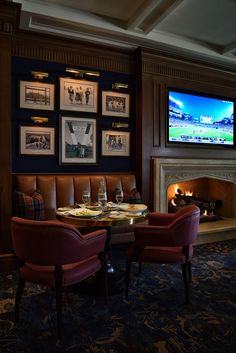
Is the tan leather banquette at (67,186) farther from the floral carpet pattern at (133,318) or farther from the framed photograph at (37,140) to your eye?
the floral carpet pattern at (133,318)

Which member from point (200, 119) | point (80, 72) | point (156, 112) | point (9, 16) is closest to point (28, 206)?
point (80, 72)

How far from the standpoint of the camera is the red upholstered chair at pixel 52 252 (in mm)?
1884

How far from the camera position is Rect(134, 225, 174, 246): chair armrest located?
2.39 m

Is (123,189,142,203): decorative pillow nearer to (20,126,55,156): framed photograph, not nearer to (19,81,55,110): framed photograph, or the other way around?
(20,126,55,156): framed photograph

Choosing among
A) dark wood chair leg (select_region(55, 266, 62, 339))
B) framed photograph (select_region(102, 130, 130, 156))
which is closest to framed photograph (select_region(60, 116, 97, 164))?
framed photograph (select_region(102, 130, 130, 156))

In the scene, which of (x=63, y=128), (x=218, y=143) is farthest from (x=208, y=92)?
(x=63, y=128)

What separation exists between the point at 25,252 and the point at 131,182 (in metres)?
2.55

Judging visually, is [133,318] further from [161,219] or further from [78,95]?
[78,95]

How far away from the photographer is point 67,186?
386 centimetres

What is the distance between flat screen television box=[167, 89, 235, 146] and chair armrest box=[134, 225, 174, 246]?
2504 mm

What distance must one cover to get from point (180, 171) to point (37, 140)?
2.42 metres

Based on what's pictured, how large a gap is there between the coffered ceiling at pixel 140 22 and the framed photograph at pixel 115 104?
751mm

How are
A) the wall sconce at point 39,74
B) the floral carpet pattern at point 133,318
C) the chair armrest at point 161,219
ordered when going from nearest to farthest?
1. the floral carpet pattern at point 133,318
2. the chair armrest at point 161,219
3. the wall sconce at point 39,74

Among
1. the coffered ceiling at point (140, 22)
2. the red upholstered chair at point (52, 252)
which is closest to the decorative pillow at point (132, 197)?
the red upholstered chair at point (52, 252)
